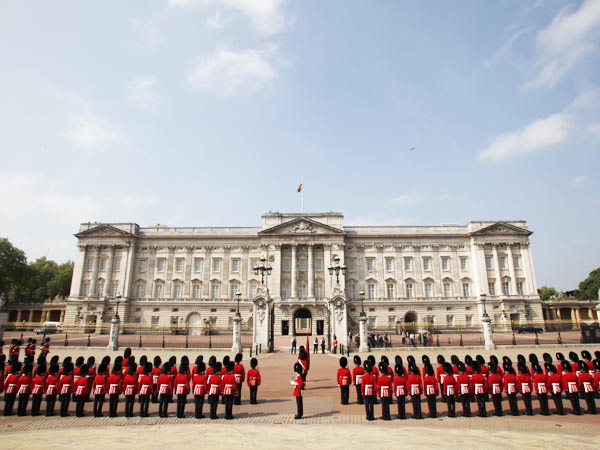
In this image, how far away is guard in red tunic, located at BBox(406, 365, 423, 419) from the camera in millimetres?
10148

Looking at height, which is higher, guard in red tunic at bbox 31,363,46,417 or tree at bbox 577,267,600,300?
tree at bbox 577,267,600,300

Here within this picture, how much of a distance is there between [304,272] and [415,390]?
44597 millimetres

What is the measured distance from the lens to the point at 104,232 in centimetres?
5594

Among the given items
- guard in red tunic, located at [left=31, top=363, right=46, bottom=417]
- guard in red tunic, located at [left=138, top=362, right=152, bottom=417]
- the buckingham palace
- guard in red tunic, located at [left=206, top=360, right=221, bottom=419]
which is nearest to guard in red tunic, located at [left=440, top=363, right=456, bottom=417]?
guard in red tunic, located at [left=206, top=360, right=221, bottom=419]

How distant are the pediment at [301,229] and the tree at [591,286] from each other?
55272 mm

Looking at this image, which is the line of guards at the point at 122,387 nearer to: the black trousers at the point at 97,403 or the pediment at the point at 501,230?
the black trousers at the point at 97,403

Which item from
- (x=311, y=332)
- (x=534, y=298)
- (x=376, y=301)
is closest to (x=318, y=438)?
(x=311, y=332)

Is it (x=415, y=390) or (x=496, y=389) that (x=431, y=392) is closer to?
(x=415, y=390)

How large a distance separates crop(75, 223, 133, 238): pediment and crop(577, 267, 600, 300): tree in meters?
85.0

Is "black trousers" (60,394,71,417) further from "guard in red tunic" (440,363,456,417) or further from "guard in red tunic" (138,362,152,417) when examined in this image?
"guard in red tunic" (440,363,456,417)

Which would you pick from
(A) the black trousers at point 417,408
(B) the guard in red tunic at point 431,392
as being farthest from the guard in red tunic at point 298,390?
(B) the guard in red tunic at point 431,392

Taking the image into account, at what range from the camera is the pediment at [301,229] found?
54875 millimetres

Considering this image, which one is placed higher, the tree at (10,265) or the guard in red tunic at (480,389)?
the tree at (10,265)

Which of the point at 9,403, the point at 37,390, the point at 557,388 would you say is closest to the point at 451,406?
the point at 557,388
